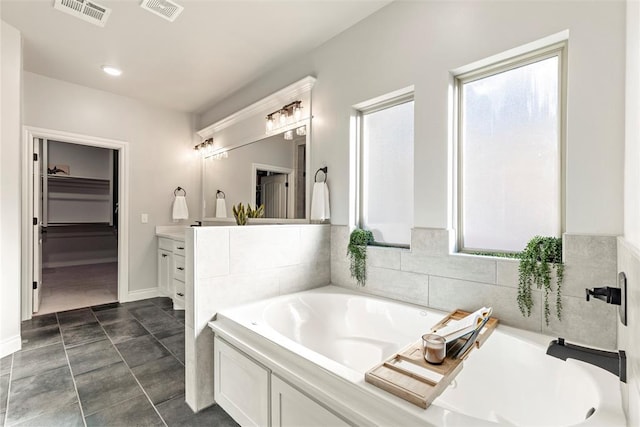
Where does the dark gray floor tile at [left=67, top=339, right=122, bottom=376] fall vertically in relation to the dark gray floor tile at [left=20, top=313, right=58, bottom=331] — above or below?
below

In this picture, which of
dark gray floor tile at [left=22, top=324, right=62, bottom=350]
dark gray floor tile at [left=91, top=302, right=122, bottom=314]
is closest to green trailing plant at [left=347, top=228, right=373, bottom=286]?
dark gray floor tile at [left=22, top=324, right=62, bottom=350]

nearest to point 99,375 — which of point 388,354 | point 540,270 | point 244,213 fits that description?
point 244,213

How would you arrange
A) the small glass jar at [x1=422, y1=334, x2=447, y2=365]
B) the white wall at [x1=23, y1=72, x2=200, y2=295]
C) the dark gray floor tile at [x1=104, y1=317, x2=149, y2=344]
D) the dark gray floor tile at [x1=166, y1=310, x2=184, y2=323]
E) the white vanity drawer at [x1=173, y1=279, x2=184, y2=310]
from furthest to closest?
the white vanity drawer at [x1=173, y1=279, x2=184, y2=310] < the white wall at [x1=23, y1=72, x2=200, y2=295] < the dark gray floor tile at [x1=166, y1=310, x2=184, y2=323] < the dark gray floor tile at [x1=104, y1=317, x2=149, y2=344] < the small glass jar at [x1=422, y1=334, x2=447, y2=365]

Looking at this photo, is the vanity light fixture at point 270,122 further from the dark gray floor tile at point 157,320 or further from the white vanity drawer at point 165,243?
the dark gray floor tile at point 157,320

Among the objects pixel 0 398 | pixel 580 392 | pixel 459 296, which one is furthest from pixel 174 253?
pixel 580 392

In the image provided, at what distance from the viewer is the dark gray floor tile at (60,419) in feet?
5.48

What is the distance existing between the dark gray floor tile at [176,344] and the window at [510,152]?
2.34m

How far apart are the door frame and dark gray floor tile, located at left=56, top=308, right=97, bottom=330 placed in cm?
33

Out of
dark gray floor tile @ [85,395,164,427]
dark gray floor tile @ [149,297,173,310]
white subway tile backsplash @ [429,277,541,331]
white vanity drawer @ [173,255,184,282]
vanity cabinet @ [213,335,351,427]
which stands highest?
white subway tile backsplash @ [429,277,541,331]

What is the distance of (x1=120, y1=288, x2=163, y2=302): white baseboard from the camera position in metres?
3.95

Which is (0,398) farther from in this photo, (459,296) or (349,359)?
(459,296)

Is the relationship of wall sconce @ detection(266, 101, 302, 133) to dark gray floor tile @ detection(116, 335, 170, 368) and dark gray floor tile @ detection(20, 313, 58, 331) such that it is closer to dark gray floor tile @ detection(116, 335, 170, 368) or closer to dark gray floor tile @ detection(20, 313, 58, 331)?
dark gray floor tile @ detection(116, 335, 170, 368)

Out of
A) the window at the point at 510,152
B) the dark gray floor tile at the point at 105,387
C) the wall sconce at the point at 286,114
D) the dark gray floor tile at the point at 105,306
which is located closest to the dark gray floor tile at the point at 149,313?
the dark gray floor tile at the point at 105,306

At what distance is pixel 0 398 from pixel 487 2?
3828 mm
